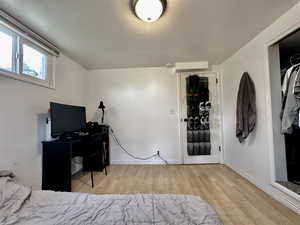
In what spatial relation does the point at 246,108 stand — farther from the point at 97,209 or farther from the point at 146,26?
the point at 97,209

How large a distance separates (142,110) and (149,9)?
237 cm

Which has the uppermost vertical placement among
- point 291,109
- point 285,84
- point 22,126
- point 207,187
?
point 285,84

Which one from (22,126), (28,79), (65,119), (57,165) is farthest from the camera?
(65,119)

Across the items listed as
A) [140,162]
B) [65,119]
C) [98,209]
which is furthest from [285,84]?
[65,119]

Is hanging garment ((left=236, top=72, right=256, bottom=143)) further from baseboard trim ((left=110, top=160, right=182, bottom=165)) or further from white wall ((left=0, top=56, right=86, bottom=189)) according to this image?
white wall ((left=0, top=56, right=86, bottom=189))

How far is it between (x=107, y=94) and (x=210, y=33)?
255 cm

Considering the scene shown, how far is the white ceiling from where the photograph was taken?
1695mm

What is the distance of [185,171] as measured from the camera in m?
3.21

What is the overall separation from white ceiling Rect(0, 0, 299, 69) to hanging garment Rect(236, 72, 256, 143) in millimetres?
676

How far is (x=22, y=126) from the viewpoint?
2.05 meters

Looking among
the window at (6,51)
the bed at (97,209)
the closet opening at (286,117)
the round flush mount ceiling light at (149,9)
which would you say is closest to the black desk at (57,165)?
the bed at (97,209)

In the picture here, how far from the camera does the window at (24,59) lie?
6.21 feet

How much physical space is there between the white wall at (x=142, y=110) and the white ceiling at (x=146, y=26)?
0.78 meters

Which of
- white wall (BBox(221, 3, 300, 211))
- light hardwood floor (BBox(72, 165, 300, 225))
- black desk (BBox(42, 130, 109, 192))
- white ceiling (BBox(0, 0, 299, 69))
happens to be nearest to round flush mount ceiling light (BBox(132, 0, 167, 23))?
white ceiling (BBox(0, 0, 299, 69))
